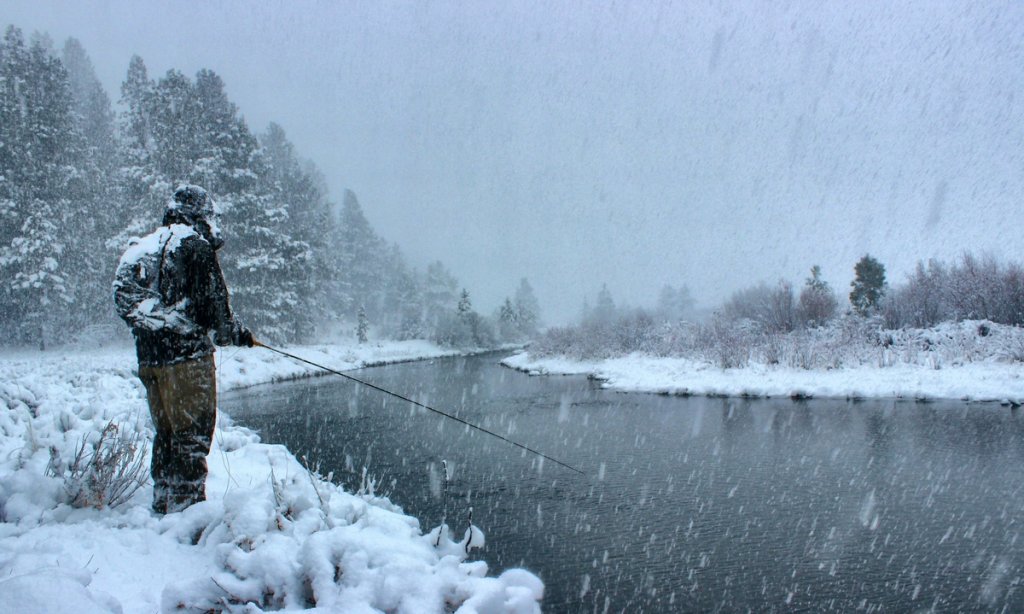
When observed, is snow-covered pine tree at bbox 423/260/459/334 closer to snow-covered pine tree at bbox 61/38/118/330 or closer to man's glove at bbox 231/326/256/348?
snow-covered pine tree at bbox 61/38/118/330

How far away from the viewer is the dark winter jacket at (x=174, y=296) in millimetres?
3986

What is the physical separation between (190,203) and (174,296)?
85cm

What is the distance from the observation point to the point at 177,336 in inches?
159

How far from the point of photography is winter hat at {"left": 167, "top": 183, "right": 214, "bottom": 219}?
437 centimetres

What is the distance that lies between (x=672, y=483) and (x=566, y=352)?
77.2 feet

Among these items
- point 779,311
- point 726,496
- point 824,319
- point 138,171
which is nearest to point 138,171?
point 138,171

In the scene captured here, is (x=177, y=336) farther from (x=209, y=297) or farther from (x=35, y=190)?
(x=35, y=190)

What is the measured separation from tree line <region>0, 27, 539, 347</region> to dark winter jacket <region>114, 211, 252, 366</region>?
26.8 meters

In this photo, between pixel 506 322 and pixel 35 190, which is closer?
pixel 35 190

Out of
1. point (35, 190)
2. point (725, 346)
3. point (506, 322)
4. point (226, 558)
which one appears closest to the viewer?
point (226, 558)

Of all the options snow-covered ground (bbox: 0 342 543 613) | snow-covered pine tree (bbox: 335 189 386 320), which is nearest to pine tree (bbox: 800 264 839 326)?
snow-covered ground (bbox: 0 342 543 613)

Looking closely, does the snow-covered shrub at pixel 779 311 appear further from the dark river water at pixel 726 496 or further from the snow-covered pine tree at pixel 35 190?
the snow-covered pine tree at pixel 35 190

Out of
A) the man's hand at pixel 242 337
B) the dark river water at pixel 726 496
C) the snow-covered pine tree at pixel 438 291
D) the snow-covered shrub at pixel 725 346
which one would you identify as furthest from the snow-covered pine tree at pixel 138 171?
the snow-covered pine tree at pixel 438 291

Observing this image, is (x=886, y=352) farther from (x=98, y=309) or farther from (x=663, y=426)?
(x=98, y=309)
